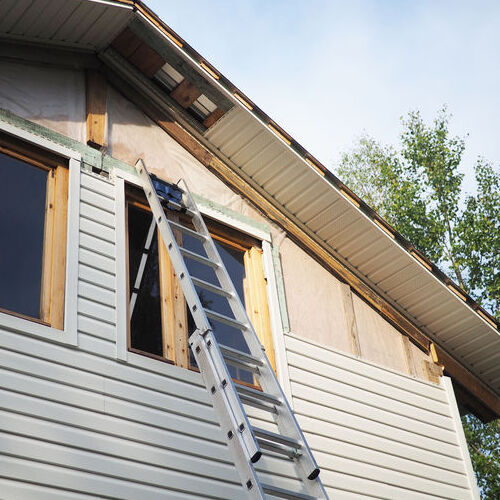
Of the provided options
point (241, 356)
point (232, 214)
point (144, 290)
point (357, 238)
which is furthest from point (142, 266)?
point (357, 238)

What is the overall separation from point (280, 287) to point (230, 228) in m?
0.76

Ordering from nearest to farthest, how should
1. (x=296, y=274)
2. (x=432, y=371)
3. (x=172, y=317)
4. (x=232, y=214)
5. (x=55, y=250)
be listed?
1. (x=55, y=250)
2. (x=172, y=317)
3. (x=232, y=214)
4. (x=296, y=274)
5. (x=432, y=371)

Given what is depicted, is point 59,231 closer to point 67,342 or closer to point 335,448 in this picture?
point 67,342

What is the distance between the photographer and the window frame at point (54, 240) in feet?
17.2

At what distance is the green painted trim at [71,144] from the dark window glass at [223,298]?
0.98 metres

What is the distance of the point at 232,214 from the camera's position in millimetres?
7477

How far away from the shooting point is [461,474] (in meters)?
7.61

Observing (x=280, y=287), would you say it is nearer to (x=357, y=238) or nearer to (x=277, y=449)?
(x=357, y=238)

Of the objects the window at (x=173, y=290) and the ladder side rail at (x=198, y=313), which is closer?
the ladder side rail at (x=198, y=313)

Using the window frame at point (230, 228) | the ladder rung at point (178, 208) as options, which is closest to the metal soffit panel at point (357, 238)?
the window frame at point (230, 228)

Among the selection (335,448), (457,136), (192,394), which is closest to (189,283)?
(192,394)

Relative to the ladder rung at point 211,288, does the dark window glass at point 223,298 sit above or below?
above

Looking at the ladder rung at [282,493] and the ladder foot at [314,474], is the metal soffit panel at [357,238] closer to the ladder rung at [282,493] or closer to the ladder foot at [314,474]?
the ladder foot at [314,474]

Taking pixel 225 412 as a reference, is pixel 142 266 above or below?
above
